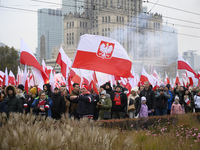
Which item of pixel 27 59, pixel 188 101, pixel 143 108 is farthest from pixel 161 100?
pixel 27 59

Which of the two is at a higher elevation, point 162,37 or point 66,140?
point 162,37

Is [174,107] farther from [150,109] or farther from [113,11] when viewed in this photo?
[113,11]

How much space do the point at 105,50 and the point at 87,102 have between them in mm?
2573

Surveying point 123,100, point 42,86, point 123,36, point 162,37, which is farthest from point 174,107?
point 162,37

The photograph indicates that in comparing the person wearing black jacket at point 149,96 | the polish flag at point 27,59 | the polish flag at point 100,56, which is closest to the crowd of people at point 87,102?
the person wearing black jacket at point 149,96

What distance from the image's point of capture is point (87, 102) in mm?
8172

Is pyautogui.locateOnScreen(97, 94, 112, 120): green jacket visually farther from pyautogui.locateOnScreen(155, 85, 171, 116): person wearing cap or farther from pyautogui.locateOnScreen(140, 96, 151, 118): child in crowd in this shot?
pyautogui.locateOnScreen(155, 85, 171, 116): person wearing cap

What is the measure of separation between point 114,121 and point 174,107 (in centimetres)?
469

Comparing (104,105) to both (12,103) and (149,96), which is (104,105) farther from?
(149,96)

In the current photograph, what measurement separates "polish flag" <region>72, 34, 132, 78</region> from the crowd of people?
593 millimetres

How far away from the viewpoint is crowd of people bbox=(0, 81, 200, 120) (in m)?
8.34

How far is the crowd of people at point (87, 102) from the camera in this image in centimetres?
834

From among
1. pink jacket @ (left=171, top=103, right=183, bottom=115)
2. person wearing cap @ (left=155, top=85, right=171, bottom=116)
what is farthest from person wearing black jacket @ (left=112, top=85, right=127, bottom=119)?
pink jacket @ (left=171, top=103, right=183, bottom=115)

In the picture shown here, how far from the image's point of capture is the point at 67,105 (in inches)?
378
